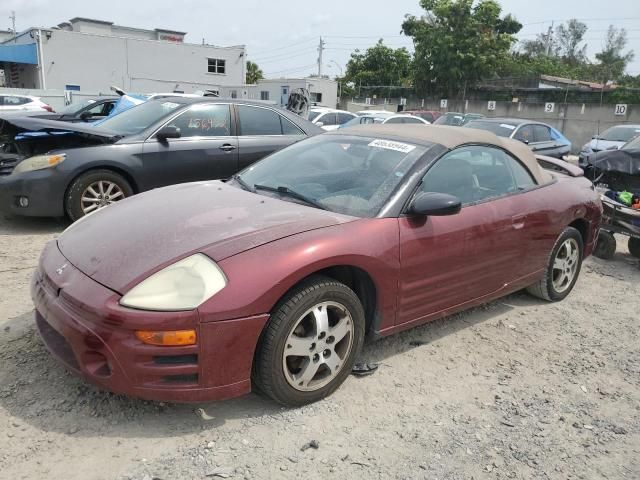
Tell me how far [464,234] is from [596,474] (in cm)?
150

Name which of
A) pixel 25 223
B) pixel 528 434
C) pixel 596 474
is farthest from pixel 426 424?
pixel 25 223

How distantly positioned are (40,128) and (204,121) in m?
1.77

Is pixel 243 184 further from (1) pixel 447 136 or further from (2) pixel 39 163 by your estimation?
(2) pixel 39 163

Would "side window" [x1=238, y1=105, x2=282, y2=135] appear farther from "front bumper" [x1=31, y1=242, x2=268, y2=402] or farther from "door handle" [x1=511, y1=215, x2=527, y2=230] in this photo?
"front bumper" [x1=31, y1=242, x2=268, y2=402]

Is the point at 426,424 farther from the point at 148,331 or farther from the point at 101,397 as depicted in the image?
the point at 101,397

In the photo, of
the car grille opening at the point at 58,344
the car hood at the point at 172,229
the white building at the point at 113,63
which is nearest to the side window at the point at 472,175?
the car hood at the point at 172,229

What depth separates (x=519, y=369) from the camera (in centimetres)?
346

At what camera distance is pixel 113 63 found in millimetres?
39312

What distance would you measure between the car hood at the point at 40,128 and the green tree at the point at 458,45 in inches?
1403

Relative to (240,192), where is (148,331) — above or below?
below

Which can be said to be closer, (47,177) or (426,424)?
(426,424)

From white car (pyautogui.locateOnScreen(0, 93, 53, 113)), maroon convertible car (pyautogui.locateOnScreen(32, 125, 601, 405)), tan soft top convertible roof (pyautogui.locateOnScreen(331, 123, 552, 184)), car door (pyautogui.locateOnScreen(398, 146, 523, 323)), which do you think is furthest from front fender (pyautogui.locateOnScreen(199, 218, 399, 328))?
white car (pyautogui.locateOnScreen(0, 93, 53, 113))

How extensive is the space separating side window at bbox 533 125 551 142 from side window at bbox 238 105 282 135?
317 inches

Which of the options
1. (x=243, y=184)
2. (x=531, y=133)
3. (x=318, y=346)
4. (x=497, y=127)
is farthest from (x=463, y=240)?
(x=531, y=133)
